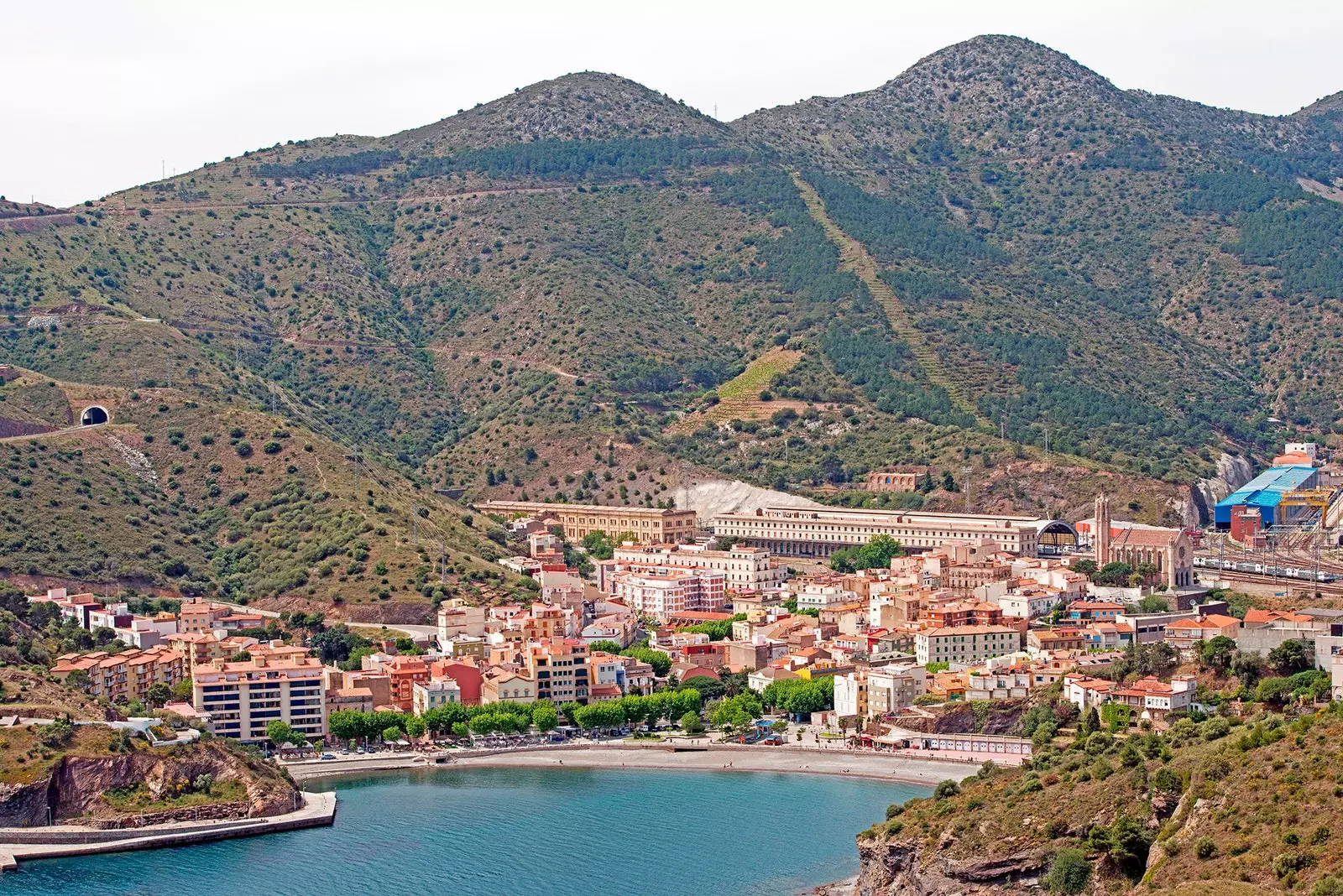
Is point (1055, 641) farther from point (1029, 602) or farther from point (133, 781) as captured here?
point (133, 781)

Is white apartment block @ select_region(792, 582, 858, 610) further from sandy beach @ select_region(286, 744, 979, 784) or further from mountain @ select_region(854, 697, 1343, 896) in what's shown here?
mountain @ select_region(854, 697, 1343, 896)

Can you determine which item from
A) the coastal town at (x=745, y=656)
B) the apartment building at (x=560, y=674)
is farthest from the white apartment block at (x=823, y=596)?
the apartment building at (x=560, y=674)

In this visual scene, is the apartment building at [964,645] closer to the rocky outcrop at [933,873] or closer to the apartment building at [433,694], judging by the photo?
the apartment building at [433,694]

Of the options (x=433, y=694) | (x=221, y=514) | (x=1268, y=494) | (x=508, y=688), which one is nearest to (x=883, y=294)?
(x=1268, y=494)

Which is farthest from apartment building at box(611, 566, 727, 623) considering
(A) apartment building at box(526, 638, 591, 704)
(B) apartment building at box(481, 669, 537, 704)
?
(B) apartment building at box(481, 669, 537, 704)

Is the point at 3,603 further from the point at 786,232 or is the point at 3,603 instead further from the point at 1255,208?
the point at 1255,208

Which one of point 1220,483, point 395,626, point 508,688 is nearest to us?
point 508,688
